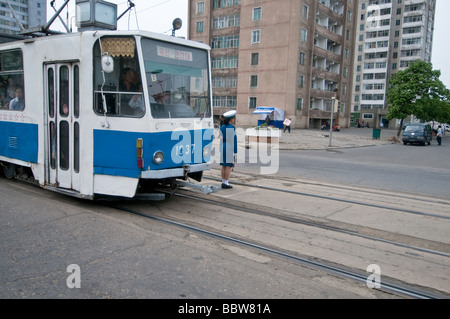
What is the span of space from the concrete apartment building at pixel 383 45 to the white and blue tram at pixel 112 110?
82036 millimetres

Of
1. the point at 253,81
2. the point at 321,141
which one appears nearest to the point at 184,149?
the point at 321,141

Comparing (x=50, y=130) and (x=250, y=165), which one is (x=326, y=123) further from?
(x=50, y=130)

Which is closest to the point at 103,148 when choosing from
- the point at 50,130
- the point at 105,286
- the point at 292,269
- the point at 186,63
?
the point at 50,130

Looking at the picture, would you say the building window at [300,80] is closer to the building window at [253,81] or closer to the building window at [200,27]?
the building window at [253,81]

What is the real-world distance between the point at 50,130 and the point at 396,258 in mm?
6355

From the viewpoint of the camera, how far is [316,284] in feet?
12.3

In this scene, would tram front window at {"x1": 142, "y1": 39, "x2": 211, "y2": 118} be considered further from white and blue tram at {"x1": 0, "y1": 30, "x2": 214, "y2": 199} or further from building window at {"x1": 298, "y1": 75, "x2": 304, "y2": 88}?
building window at {"x1": 298, "y1": 75, "x2": 304, "y2": 88}

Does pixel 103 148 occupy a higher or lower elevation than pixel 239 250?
higher

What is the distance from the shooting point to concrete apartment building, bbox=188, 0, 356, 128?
47.3 meters

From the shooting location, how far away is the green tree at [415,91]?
36.7 metres

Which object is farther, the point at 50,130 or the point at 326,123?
the point at 326,123

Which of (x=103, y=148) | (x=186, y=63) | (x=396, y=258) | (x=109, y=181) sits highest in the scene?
(x=186, y=63)

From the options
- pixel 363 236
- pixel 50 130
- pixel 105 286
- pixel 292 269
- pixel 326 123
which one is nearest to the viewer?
pixel 105 286

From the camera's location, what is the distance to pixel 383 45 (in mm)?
86500
